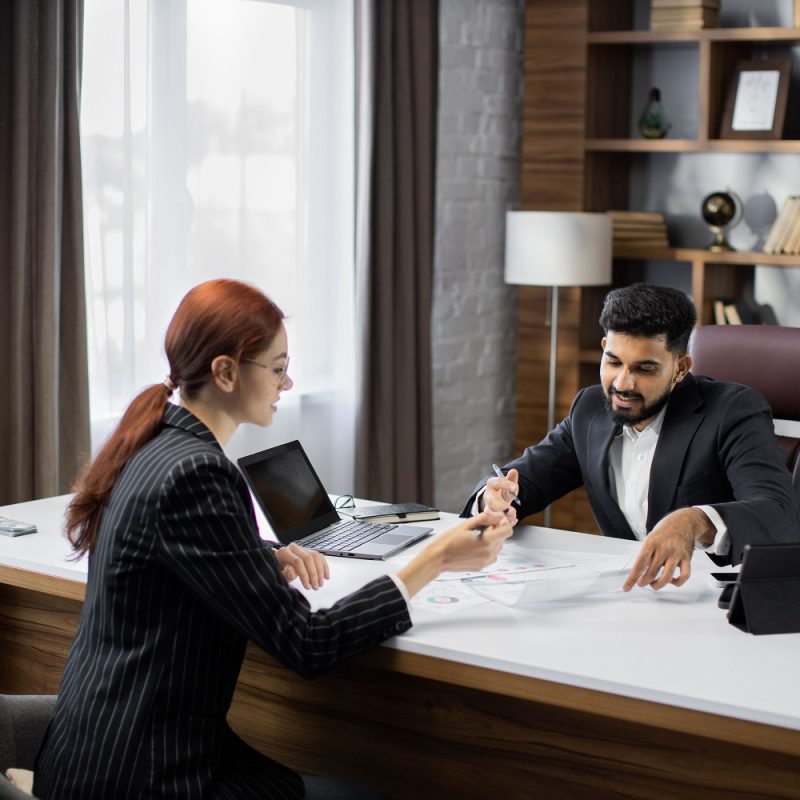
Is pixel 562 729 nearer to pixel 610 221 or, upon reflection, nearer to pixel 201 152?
pixel 201 152

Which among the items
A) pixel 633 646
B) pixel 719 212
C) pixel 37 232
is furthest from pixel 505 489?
pixel 719 212

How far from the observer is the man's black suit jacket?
2.05 metres

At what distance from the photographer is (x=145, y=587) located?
152 centimetres

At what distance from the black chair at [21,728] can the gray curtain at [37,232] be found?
1375 millimetres

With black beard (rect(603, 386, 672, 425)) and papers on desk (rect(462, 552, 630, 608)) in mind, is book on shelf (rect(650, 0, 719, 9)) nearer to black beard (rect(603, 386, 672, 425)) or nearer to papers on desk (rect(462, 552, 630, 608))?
black beard (rect(603, 386, 672, 425))

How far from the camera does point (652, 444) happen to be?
236 cm

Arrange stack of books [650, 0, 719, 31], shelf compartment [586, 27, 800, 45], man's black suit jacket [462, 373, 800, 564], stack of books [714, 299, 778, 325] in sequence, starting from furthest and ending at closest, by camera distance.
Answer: stack of books [714, 299, 778, 325] < stack of books [650, 0, 719, 31] < shelf compartment [586, 27, 800, 45] < man's black suit jacket [462, 373, 800, 564]

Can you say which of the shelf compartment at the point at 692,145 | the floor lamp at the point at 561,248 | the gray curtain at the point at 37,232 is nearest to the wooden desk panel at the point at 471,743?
the gray curtain at the point at 37,232

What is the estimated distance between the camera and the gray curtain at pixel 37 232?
2.93 m

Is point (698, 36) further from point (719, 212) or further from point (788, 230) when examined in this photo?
point (788, 230)

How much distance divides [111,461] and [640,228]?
10.3 ft

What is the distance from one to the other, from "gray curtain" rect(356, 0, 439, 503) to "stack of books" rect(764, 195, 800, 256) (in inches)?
47.0

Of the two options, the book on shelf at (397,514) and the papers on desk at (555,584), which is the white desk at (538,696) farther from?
the book on shelf at (397,514)

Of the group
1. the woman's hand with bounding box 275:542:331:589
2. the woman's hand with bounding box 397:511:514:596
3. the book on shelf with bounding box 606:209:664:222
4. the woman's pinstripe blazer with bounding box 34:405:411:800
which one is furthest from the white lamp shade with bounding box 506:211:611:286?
the woman's pinstripe blazer with bounding box 34:405:411:800
